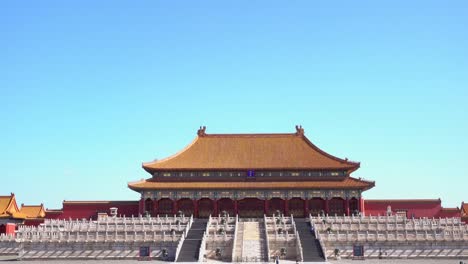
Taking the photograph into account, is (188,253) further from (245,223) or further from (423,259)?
(423,259)

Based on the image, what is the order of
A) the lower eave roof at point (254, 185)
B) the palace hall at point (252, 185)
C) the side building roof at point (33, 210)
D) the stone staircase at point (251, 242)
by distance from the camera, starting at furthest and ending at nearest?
the side building roof at point (33, 210) < the palace hall at point (252, 185) < the lower eave roof at point (254, 185) < the stone staircase at point (251, 242)

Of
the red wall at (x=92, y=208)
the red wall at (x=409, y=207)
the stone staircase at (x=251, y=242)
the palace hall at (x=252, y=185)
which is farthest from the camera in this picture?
the red wall at (x=92, y=208)

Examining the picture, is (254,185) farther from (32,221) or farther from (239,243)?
(32,221)

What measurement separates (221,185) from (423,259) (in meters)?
24.2

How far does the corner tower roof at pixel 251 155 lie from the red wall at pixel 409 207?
14.6ft

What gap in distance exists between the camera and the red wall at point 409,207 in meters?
61.0

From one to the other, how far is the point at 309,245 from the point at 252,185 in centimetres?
1932

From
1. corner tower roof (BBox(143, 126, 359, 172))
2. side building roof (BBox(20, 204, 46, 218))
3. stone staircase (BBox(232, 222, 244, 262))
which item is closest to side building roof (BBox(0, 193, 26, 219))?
side building roof (BBox(20, 204, 46, 218))

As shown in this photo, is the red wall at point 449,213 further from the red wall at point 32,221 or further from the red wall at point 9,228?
the red wall at point 9,228

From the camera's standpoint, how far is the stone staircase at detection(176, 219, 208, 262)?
40406mm

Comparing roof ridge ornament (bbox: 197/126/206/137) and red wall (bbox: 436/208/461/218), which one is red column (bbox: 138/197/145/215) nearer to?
roof ridge ornament (bbox: 197/126/206/137)

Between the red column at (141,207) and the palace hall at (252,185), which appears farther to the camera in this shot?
the red column at (141,207)

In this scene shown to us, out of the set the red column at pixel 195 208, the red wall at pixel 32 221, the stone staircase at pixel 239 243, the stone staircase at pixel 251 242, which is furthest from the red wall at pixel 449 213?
the red wall at pixel 32 221

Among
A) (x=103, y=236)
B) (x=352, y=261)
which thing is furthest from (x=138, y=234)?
(x=352, y=261)
